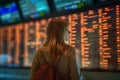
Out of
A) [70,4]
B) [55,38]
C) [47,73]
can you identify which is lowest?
[47,73]

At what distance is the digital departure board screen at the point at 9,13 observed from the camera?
3.94m

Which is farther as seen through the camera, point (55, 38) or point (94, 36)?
point (94, 36)

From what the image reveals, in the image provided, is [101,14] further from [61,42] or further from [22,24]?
[22,24]

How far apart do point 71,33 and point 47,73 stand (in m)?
1.18

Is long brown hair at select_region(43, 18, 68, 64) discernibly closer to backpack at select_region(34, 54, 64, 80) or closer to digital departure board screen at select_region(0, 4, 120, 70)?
backpack at select_region(34, 54, 64, 80)

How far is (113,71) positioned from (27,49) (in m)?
1.54

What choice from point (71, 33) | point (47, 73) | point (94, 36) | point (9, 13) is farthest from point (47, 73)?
point (9, 13)

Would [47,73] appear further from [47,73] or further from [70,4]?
[70,4]

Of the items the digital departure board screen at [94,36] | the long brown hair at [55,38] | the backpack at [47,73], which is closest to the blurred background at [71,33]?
the digital departure board screen at [94,36]

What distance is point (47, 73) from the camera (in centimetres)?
201

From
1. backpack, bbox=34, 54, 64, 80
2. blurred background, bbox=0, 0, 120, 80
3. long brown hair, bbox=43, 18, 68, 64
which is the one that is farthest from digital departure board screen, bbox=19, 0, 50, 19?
backpack, bbox=34, 54, 64, 80

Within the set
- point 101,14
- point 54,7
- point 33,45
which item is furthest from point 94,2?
point 33,45

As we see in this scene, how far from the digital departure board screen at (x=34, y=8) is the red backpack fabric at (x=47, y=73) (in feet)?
5.19

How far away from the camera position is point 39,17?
3.59m
